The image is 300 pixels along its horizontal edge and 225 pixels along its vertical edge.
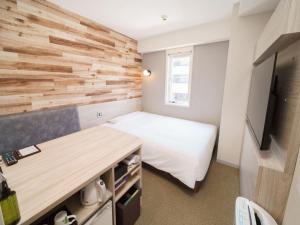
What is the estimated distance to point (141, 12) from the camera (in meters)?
2.10

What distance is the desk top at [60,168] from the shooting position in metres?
0.70

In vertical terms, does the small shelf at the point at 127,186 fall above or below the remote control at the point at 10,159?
below

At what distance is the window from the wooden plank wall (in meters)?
1.28

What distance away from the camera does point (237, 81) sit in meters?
2.10

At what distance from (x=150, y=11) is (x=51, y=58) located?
1.64 meters

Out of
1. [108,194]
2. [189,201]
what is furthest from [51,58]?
[189,201]

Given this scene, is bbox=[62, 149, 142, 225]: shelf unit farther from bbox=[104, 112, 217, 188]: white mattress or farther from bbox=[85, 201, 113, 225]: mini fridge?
bbox=[104, 112, 217, 188]: white mattress

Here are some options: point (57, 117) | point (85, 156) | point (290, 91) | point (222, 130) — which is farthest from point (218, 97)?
point (57, 117)

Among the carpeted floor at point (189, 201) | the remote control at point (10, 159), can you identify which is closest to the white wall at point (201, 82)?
the carpeted floor at point (189, 201)

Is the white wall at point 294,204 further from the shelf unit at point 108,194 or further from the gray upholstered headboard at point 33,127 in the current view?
the gray upholstered headboard at point 33,127

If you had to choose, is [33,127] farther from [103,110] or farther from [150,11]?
[150,11]

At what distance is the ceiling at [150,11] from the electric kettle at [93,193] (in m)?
2.21

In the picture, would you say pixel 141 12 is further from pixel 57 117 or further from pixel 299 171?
pixel 299 171

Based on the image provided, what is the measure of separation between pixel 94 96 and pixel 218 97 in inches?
97.7
